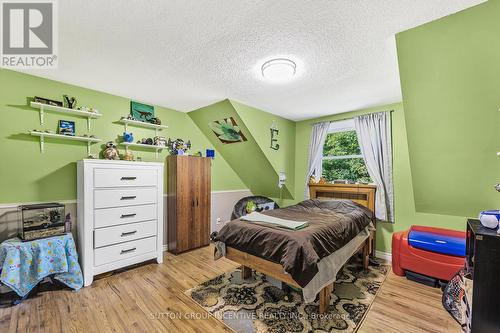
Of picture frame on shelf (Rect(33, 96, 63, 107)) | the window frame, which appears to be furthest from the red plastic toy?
picture frame on shelf (Rect(33, 96, 63, 107))

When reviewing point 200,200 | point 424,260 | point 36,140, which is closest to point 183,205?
point 200,200

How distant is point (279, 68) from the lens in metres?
2.11

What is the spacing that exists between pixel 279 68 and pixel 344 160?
2.48 meters

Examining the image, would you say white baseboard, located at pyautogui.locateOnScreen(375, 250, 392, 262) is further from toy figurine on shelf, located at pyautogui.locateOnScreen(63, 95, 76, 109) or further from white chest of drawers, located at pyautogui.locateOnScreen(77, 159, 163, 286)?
toy figurine on shelf, located at pyautogui.locateOnScreen(63, 95, 76, 109)

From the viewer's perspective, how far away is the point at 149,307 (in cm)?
209

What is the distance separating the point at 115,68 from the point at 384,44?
261 cm

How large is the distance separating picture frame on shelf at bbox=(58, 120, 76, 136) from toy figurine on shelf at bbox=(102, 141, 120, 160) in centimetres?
39

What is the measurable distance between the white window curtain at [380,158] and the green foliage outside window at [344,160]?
274 mm

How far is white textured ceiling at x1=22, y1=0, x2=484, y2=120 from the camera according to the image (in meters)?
1.46

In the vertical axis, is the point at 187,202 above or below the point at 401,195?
below

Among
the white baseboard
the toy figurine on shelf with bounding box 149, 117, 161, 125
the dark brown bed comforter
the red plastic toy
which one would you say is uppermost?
the toy figurine on shelf with bounding box 149, 117, 161, 125

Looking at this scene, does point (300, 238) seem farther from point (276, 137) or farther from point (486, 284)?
point (276, 137)

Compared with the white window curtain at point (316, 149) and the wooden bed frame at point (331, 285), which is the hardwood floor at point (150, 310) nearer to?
the wooden bed frame at point (331, 285)

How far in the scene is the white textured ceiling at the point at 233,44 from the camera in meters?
1.46
